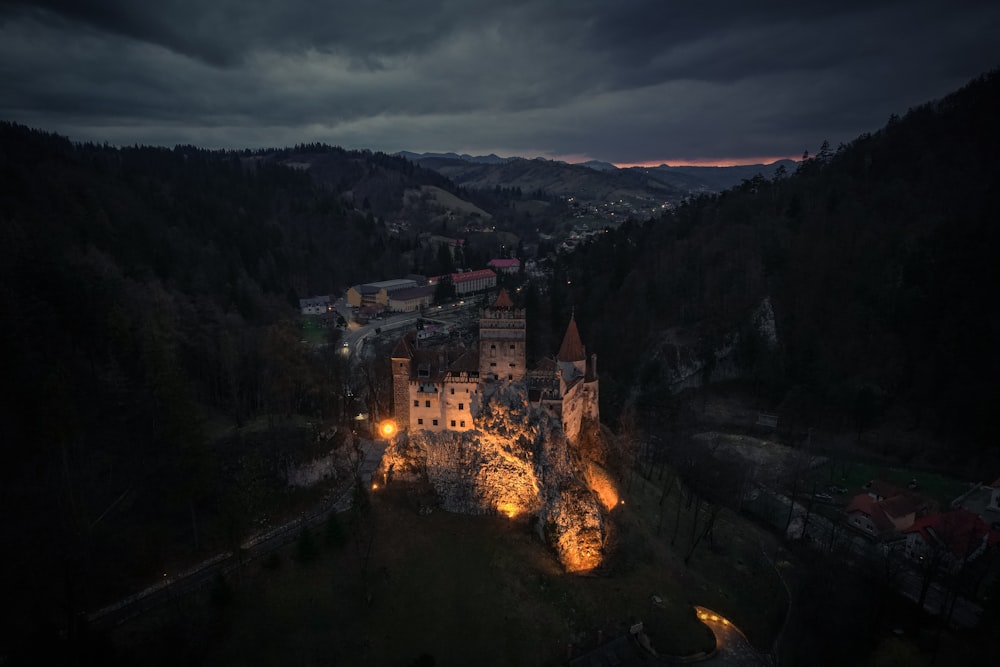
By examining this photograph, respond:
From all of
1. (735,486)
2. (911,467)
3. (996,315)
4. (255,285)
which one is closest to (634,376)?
(735,486)

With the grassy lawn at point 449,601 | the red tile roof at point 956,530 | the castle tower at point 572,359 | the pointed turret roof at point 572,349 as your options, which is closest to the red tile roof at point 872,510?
the red tile roof at point 956,530

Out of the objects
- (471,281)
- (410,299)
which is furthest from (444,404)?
(471,281)

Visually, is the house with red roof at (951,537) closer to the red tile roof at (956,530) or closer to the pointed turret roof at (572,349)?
the red tile roof at (956,530)

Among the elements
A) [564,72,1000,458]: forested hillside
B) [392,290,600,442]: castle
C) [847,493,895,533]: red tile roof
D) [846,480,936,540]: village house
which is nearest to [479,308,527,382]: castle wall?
[392,290,600,442]: castle

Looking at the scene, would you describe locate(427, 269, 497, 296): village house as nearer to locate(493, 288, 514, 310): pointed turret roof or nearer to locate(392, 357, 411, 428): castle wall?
locate(493, 288, 514, 310): pointed turret roof

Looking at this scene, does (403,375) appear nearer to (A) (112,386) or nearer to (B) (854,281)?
(A) (112,386)

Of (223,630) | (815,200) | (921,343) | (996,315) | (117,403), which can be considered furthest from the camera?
(815,200)

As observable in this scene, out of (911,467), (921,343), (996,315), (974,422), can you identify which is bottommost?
(911,467)

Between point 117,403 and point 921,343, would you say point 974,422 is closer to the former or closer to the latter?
point 921,343
